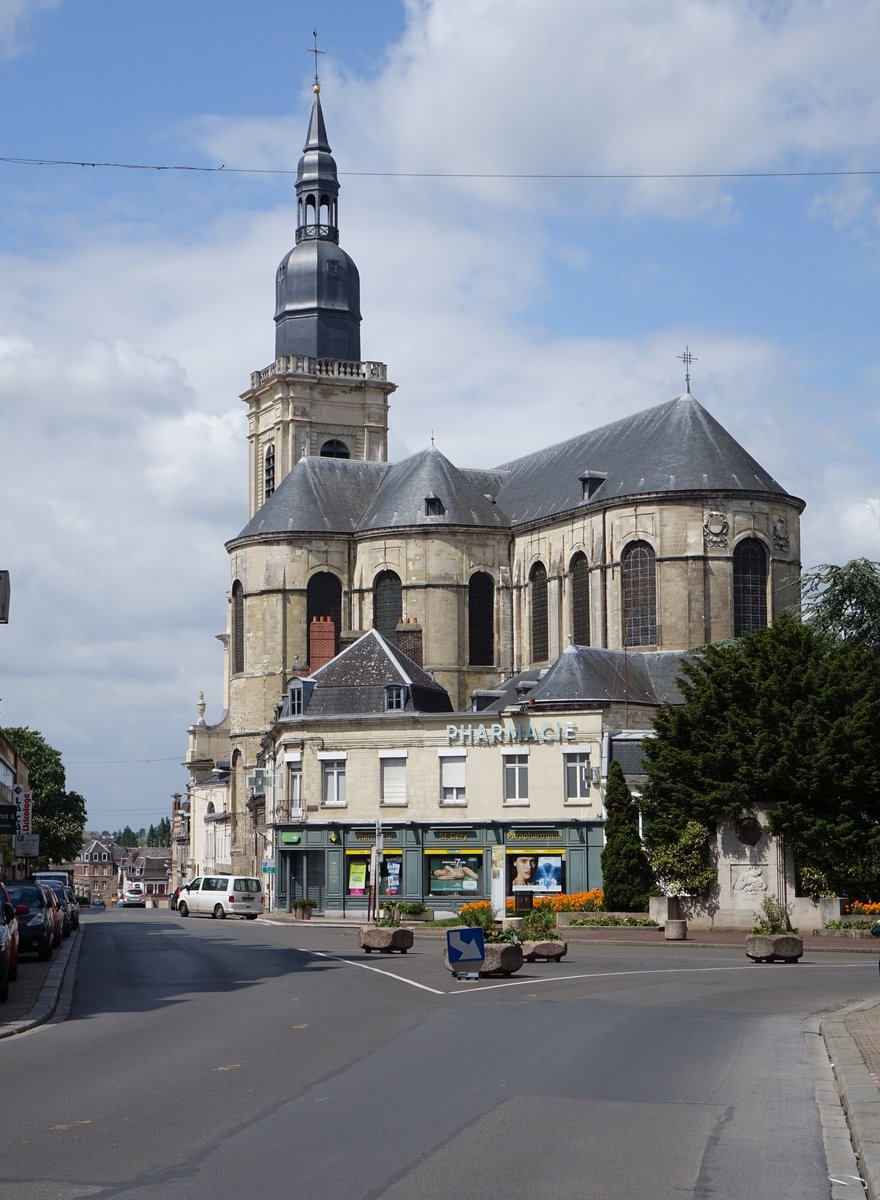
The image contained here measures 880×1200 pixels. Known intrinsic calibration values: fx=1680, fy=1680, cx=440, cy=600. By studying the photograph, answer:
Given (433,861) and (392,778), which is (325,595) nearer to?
(392,778)

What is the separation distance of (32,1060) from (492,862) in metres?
40.0

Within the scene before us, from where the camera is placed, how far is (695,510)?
202ft

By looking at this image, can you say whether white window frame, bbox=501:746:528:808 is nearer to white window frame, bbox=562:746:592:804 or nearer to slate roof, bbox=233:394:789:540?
white window frame, bbox=562:746:592:804

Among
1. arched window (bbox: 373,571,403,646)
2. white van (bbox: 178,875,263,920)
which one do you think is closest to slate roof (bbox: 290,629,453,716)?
white van (bbox: 178,875,263,920)

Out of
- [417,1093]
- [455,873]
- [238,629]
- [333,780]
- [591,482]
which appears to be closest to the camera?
[417,1093]

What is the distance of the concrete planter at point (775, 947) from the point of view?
93.1 ft

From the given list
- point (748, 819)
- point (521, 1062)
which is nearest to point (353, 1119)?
point (521, 1062)

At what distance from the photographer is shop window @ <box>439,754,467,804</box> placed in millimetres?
54344

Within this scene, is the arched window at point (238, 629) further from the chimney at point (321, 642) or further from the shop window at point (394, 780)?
the shop window at point (394, 780)

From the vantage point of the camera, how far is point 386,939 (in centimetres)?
3058

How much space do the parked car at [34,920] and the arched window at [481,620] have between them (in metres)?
38.2

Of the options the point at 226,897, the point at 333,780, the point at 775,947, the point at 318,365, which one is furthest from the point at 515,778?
the point at 318,365

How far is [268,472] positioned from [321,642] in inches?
819

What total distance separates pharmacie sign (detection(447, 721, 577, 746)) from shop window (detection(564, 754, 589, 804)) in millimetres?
636
